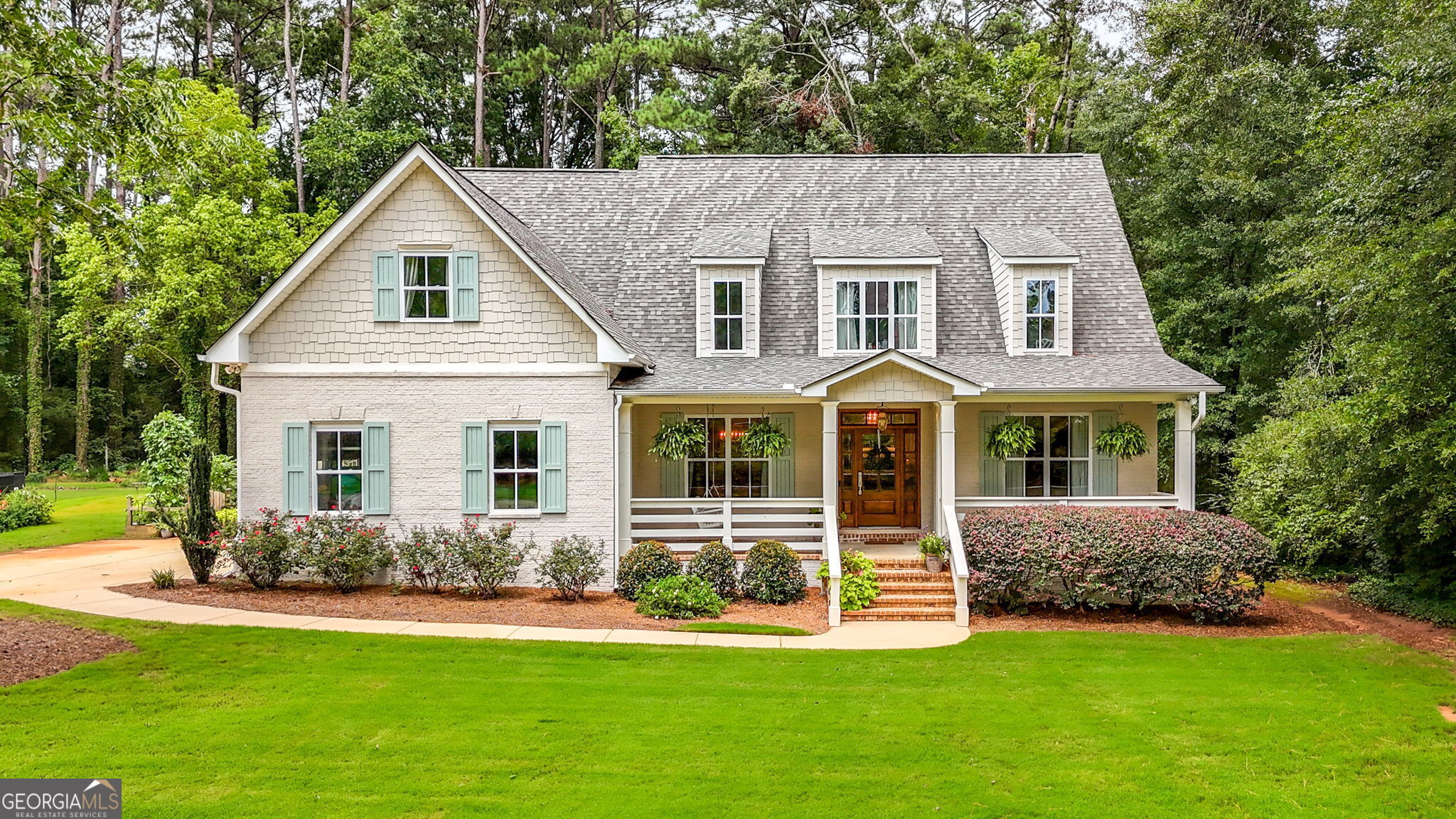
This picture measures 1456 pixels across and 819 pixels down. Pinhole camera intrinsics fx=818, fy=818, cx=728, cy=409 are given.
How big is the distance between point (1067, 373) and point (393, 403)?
38.4 feet

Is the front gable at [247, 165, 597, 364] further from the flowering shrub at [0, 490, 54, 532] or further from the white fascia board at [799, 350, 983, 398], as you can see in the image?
the flowering shrub at [0, 490, 54, 532]

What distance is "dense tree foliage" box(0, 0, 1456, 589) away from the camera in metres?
11.3

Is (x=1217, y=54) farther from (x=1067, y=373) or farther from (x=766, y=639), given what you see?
(x=766, y=639)

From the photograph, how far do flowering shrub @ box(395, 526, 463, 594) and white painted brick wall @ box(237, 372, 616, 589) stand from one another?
0.46 m

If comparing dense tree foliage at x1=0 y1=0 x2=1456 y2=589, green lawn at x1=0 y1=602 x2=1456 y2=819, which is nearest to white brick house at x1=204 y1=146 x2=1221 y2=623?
dense tree foliage at x1=0 y1=0 x2=1456 y2=589

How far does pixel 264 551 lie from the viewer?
13055mm

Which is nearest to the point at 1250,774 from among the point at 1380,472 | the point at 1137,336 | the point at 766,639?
the point at 766,639

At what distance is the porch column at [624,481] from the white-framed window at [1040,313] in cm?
792

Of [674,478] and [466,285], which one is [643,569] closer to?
[674,478]

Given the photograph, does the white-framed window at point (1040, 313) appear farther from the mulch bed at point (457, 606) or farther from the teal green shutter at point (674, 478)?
the teal green shutter at point (674, 478)

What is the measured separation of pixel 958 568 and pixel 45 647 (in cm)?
1171

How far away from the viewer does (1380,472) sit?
41.7 ft

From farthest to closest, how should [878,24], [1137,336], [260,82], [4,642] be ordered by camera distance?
[260,82]
[878,24]
[1137,336]
[4,642]

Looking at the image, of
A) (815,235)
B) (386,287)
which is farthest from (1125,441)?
(386,287)
